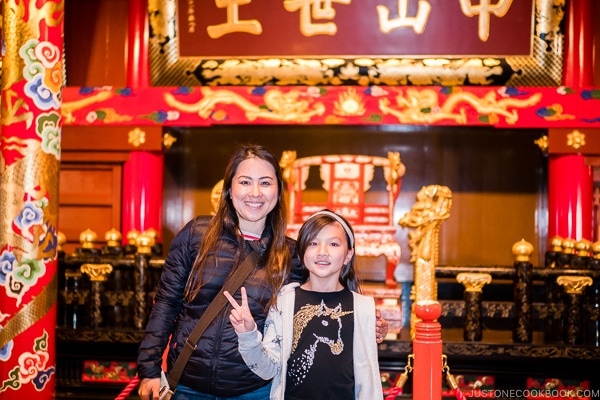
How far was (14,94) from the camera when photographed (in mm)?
3629

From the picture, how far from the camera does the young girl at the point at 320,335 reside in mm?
2123

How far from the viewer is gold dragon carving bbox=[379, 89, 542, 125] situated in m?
5.25

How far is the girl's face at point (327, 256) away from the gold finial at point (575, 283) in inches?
83.2

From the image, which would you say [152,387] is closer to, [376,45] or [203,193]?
[376,45]

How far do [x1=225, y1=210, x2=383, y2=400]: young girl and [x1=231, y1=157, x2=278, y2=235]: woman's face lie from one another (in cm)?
15

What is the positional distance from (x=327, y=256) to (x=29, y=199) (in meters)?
1.96

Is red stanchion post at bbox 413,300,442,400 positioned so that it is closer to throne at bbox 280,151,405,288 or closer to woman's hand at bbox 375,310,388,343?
woman's hand at bbox 375,310,388,343

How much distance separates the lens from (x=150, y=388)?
213 centimetres

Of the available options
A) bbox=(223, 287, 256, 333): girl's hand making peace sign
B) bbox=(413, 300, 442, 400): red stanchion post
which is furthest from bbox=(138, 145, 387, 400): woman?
bbox=(413, 300, 442, 400): red stanchion post

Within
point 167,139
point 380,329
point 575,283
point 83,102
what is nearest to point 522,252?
point 575,283

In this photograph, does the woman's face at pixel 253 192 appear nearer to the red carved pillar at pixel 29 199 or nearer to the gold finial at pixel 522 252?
the red carved pillar at pixel 29 199

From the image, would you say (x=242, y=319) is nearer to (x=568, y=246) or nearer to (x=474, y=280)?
(x=474, y=280)

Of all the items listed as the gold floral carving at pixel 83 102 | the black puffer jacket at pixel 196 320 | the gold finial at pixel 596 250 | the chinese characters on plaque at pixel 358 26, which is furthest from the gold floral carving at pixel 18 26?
the gold finial at pixel 596 250

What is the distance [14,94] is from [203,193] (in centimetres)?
292
